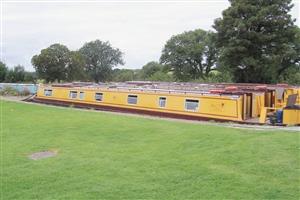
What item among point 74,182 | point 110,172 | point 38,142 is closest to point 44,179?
point 74,182

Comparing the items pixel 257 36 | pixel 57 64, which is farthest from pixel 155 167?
pixel 57 64

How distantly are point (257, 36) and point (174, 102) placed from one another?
13.3 m

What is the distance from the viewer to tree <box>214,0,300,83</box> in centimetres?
2631

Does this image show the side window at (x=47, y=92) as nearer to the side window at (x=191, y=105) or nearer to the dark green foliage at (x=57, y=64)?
the side window at (x=191, y=105)

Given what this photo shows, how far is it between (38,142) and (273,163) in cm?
481

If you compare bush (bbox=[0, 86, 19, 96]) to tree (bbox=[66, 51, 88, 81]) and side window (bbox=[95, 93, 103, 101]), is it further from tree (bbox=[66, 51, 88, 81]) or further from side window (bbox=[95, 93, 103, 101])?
side window (bbox=[95, 93, 103, 101])

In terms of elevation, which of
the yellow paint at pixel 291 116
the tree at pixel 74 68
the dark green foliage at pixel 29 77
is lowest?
the yellow paint at pixel 291 116

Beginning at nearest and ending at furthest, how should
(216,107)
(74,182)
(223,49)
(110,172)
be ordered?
1. (74,182)
2. (110,172)
3. (216,107)
4. (223,49)

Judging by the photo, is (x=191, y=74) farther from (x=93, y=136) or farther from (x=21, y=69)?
(x=93, y=136)

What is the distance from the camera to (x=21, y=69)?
42219 mm

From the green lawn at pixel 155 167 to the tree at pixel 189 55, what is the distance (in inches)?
1548

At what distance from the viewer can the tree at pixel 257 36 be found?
26.3 meters

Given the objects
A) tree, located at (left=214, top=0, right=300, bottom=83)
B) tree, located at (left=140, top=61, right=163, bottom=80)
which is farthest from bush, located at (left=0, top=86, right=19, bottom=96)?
tree, located at (left=140, top=61, right=163, bottom=80)

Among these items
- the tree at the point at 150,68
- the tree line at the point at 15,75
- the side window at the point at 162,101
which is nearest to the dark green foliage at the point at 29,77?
the tree line at the point at 15,75
